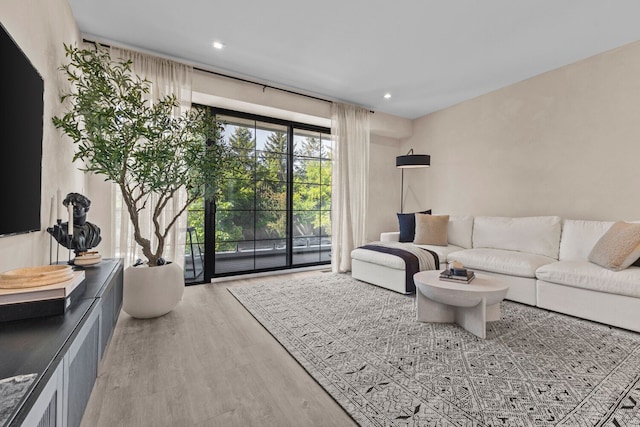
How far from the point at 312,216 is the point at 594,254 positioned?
3.52 metres

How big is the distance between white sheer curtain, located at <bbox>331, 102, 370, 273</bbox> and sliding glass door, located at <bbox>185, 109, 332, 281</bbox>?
40 centimetres

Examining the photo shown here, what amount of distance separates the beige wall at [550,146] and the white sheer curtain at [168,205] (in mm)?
4025

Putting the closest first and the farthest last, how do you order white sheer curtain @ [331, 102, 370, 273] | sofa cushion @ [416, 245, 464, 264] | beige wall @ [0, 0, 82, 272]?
beige wall @ [0, 0, 82, 272]
sofa cushion @ [416, 245, 464, 264]
white sheer curtain @ [331, 102, 370, 273]

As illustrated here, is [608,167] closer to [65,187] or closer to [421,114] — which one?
[421,114]

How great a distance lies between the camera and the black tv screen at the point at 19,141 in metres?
1.25

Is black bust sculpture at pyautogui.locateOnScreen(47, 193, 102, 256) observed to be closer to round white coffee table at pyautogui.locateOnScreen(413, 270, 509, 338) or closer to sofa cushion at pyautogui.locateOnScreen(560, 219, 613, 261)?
round white coffee table at pyautogui.locateOnScreen(413, 270, 509, 338)

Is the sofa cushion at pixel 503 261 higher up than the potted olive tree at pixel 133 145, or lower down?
lower down

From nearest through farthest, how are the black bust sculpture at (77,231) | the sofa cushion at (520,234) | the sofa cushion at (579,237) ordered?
the black bust sculpture at (77,231) < the sofa cushion at (579,237) < the sofa cushion at (520,234)

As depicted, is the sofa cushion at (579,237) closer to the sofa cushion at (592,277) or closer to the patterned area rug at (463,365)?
the sofa cushion at (592,277)

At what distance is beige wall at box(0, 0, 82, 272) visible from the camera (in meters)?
1.47

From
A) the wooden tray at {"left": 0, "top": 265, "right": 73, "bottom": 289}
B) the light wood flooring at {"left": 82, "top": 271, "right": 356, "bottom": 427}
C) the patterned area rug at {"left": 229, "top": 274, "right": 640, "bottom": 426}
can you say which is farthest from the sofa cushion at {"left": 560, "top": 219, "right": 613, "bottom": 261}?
the wooden tray at {"left": 0, "top": 265, "right": 73, "bottom": 289}

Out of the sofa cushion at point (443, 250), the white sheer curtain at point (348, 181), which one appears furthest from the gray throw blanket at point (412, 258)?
the white sheer curtain at point (348, 181)

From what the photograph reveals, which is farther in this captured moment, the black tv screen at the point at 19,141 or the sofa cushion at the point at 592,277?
the sofa cushion at the point at 592,277

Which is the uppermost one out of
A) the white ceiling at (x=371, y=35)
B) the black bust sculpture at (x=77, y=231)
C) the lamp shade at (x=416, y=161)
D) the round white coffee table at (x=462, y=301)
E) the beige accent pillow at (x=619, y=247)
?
the white ceiling at (x=371, y=35)
